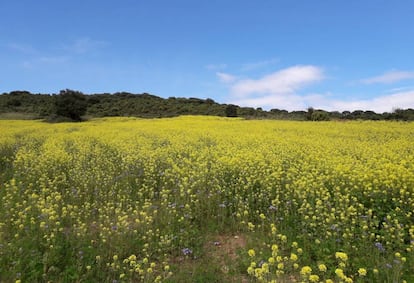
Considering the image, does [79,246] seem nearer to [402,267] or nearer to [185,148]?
[402,267]

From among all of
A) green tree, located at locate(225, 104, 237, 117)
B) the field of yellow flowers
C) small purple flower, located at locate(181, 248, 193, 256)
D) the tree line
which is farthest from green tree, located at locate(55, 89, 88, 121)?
small purple flower, located at locate(181, 248, 193, 256)

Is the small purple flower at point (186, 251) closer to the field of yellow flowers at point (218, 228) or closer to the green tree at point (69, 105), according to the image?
the field of yellow flowers at point (218, 228)

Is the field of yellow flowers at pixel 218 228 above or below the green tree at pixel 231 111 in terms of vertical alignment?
below

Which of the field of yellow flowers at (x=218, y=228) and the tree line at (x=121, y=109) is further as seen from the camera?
the tree line at (x=121, y=109)

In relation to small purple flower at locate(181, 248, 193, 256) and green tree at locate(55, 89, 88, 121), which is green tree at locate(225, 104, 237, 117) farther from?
small purple flower at locate(181, 248, 193, 256)

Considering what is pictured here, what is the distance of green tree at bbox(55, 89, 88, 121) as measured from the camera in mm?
38469

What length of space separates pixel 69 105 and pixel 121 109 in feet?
44.2

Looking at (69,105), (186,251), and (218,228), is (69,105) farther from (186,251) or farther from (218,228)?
(186,251)

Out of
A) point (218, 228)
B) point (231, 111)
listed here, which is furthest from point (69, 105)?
point (218, 228)

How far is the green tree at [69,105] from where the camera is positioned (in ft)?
126

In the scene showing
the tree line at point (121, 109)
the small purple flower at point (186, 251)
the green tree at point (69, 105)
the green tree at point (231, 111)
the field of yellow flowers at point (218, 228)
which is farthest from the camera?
the green tree at point (231, 111)

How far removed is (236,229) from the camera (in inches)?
217

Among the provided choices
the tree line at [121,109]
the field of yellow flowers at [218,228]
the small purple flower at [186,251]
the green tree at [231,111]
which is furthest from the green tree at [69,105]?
the small purple flower at [186,251]

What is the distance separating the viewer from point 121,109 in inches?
2036
